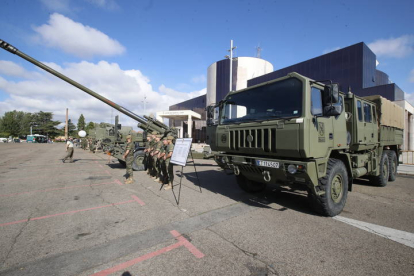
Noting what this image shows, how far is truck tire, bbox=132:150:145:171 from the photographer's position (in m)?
9.32

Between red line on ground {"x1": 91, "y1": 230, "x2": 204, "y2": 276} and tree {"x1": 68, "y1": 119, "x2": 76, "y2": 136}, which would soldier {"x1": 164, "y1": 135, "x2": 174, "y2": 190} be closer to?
red line on ground {"x1": 91, "y1": 230, "x2": 204, "y2": 276}

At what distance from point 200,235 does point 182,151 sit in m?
2.51

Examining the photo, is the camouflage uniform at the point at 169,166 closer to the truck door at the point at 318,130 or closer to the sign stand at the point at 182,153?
the sign stand at the point at 182,153

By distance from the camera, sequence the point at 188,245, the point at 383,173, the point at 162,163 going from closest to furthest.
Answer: the point at 188,245 → the point at 383,173 → the point at 162,163

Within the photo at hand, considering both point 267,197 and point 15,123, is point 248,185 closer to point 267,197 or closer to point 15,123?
point 267,197

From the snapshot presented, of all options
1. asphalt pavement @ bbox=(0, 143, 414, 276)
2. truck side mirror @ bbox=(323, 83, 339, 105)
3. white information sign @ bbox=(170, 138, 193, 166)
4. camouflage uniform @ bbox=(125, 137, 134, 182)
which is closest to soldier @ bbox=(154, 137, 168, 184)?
camouflage uniform @ bbox=(125, 137, 134, 182)

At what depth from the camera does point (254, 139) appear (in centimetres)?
405

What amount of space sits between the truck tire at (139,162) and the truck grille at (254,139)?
601 cm

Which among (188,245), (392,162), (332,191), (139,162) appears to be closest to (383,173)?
(392,162)

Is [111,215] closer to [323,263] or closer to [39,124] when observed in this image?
[323,263]

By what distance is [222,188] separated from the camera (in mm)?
6059

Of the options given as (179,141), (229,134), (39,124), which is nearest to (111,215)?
(179,141)

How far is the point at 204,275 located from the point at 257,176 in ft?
7.80

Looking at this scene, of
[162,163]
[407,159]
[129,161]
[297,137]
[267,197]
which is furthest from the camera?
[407,159]
